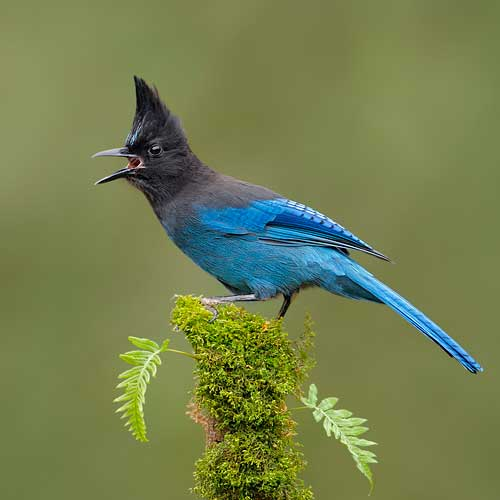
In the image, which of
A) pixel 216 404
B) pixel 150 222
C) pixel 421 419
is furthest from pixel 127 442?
pixel 216 404

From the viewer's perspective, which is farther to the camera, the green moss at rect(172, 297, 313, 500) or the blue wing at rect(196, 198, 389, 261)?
the blue wing at rect(196, 198, 389, 261)

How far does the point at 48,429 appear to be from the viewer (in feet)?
25.6

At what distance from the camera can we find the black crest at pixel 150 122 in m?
Answer: 5.46

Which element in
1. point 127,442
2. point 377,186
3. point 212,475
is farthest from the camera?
point 377,186

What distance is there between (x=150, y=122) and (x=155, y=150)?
0.14m

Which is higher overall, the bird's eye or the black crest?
the black crest

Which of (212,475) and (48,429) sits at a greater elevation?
(48,429)

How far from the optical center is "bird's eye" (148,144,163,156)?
18.3 feet

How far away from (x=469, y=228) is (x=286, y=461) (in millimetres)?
4947

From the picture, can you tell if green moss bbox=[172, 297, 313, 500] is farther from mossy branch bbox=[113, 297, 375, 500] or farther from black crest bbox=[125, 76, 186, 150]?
black crest bbox=[125, 76, 186, 150]

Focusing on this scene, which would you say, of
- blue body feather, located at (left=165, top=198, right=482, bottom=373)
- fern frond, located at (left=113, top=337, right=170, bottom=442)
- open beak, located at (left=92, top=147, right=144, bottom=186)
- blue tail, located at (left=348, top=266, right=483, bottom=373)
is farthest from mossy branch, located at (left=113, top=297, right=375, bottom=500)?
open beak, located at (left=92, top=147, right=144, bottom=186)

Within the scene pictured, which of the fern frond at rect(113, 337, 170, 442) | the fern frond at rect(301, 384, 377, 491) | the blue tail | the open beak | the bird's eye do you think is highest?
the bird's eye

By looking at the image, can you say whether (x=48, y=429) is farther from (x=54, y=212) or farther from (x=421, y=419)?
(x=421, y=419)

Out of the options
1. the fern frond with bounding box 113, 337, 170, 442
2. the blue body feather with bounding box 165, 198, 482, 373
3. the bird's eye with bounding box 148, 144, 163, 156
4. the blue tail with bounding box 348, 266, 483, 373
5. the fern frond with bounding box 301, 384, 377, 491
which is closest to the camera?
the fern frond with bounding box 113, 337, 170, 442
